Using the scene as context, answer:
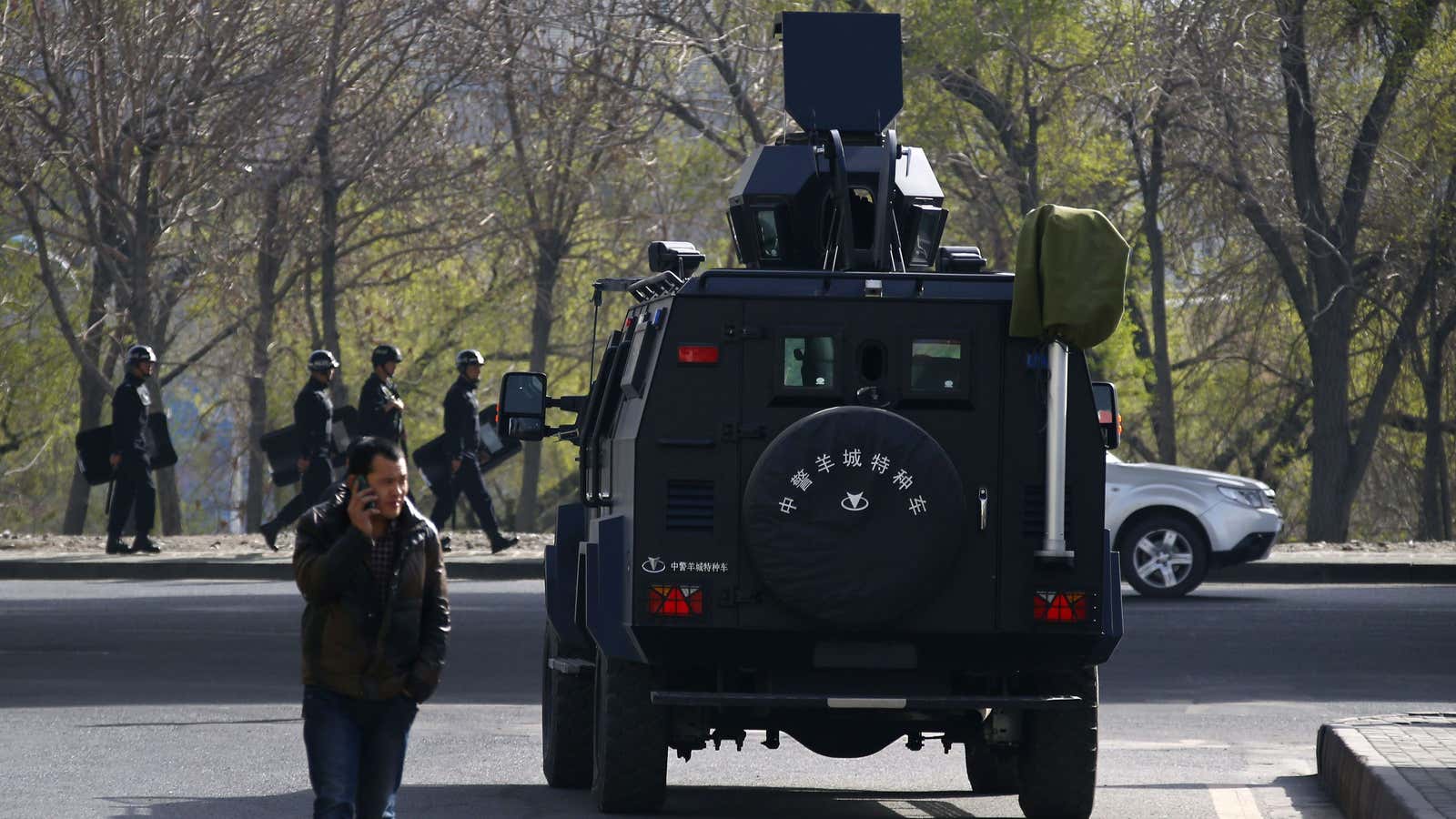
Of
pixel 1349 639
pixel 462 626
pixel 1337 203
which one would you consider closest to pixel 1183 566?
pixel 1349 639

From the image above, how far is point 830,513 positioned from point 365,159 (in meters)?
23.5

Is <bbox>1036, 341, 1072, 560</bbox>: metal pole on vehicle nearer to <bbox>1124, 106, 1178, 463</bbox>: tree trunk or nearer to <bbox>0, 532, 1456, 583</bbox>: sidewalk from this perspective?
<bbox>0, 532, 1456, 583</bbox>: sidewalk

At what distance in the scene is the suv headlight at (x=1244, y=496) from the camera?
62.8 ft

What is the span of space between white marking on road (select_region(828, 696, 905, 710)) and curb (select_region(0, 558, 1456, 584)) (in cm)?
1454

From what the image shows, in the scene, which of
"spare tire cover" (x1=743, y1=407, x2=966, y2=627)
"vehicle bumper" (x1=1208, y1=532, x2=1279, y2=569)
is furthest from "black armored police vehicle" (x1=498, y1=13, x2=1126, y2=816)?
"vehicle bumper" (x1=1208, y1=532, x2=1279, y2=569)

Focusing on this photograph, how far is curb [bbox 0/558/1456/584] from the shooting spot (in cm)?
2250

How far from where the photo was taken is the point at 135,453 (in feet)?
77.6

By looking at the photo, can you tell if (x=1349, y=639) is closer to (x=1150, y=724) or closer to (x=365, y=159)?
(x=1150, y=724)

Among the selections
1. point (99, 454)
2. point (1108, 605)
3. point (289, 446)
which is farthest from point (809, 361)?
point (99, 454)

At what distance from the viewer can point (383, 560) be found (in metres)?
6.11

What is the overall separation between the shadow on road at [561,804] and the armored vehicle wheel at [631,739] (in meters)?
0.27

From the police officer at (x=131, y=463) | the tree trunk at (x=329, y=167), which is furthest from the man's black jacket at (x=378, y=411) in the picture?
the tree trunk at (x=329, y=167)

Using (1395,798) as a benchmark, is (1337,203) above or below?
above

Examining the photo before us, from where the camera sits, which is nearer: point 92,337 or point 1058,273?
point 1058,273
